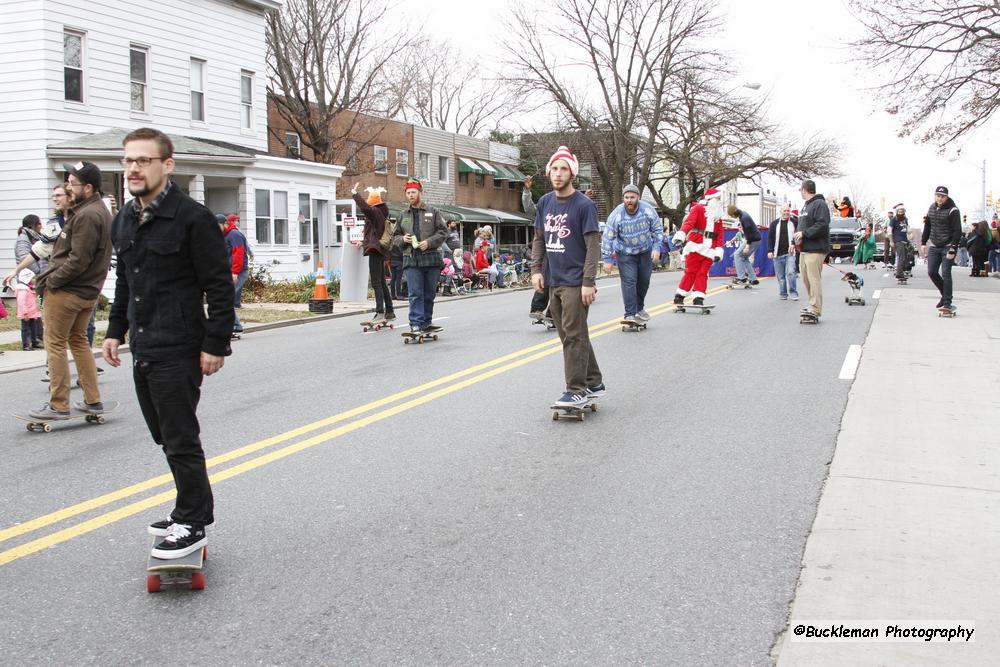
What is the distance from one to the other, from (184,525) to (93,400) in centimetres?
405

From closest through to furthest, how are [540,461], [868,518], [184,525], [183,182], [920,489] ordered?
1. [184,525]
2. [868,518]
3. [920,489]
4. [540,461]
5. [183,182]

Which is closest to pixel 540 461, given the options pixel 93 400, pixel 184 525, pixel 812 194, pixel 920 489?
pixel 920 489

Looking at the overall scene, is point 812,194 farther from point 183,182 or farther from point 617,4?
point 617,4

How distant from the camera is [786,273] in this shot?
728 inches

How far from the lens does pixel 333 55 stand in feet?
112

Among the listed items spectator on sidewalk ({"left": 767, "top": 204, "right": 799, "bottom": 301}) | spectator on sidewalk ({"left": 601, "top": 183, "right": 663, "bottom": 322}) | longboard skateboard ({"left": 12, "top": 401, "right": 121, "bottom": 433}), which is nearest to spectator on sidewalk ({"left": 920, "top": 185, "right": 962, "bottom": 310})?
spectator on sidewalk ({"left": 767, "top": 204, "right": 799, "bottom": 301})

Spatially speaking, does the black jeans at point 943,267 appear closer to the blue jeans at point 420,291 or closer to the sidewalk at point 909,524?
the sidewalk at point 909,524

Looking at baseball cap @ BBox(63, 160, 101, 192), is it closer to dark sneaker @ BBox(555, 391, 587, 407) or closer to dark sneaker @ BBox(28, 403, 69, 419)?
dark sneaker @ BBox(28, 403, 69, 419)

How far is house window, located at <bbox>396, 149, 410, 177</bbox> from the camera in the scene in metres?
41.9

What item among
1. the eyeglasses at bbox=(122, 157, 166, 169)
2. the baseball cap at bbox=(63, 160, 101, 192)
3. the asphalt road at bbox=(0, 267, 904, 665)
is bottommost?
the asphalt road at bbox=(0, 267, 904, 665)

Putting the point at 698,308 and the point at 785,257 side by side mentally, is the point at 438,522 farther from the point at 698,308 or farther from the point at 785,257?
the point at 785,257

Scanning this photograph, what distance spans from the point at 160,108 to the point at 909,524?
908 inches

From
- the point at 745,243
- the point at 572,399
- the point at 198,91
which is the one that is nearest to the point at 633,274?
the point at 572,399

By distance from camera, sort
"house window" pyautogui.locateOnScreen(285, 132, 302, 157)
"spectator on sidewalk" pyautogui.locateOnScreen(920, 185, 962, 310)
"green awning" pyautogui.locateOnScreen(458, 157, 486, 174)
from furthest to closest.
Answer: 1. "green awning" pyautogui.locateOnScreen(458, 157, 486, 174)
2. "house window" pyautogui.locateOnScreen(285, 132, 302, 157)
3. "spectator on sidewalk" pyautogui.locateOnScreen(920, 185, 962, 310)
